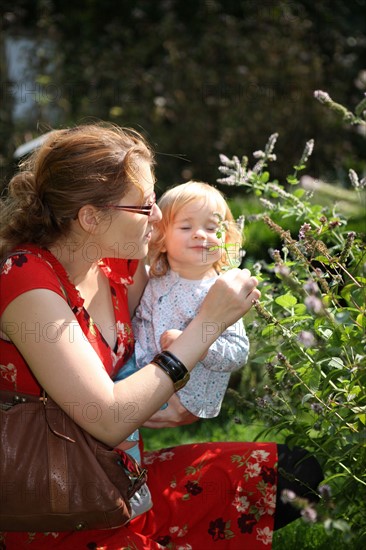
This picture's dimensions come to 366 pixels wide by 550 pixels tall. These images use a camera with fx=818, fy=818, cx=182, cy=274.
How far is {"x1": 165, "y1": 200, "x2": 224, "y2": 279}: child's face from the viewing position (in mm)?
2494

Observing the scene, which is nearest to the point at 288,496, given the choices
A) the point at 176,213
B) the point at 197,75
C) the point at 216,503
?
the point at 216,503

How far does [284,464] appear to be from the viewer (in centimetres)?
226

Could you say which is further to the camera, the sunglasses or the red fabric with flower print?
the sunglasses

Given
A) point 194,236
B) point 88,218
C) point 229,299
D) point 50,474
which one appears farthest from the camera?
point 194,236

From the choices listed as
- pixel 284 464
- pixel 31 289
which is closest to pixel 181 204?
pixel 31 289

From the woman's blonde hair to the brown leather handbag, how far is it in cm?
48

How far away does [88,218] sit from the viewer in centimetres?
222

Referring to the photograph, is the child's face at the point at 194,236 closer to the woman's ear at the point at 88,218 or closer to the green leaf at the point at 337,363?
the woman's ear at the point at 88,218

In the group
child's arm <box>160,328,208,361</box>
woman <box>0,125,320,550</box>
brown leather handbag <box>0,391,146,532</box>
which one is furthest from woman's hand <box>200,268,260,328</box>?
brown leather handbag <box>0,391,146,532</box>

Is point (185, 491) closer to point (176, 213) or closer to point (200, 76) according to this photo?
point (176, 213)

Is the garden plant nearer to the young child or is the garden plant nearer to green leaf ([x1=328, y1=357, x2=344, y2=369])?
green leaf ([x1=328, y1=357, x2=344, y2=369])

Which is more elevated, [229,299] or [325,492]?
[229,299]

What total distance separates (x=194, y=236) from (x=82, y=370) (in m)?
0.68

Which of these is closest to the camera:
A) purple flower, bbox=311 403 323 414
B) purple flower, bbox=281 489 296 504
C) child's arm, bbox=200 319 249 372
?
purple flower, bbox=281 489 296 504
